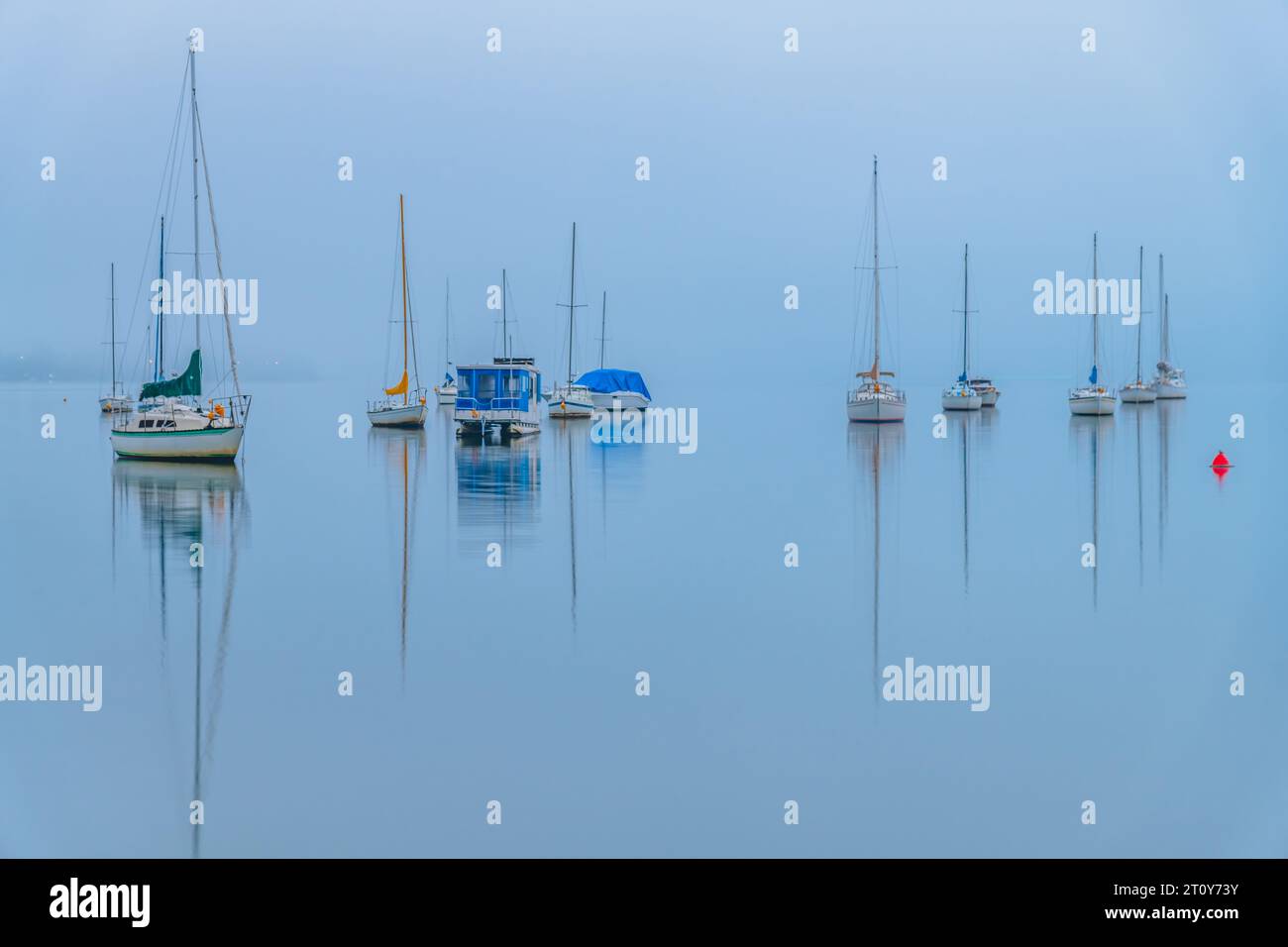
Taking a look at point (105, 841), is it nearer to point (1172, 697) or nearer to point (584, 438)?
point (1172, 697)

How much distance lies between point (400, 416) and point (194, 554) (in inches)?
1698

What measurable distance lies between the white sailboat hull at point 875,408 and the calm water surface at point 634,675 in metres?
40.5

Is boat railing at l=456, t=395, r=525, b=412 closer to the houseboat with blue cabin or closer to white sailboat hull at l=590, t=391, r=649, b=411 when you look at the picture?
the houseboat with blue cabin

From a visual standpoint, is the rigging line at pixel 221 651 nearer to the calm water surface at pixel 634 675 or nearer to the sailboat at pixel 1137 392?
the calm water surface at pixel 634 675

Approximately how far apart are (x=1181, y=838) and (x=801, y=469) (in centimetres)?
3126

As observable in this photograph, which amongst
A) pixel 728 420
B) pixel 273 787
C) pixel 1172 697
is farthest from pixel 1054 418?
pixel 273 787

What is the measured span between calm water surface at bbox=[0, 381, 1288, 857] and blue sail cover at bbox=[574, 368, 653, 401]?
59.4 meters

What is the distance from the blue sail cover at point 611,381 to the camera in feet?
295

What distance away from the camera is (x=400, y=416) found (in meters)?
64.8

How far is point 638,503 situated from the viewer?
30375mm

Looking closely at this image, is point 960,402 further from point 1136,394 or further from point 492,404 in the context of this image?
point 492,404

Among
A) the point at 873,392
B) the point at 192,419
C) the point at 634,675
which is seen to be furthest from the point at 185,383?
the point at 873,392

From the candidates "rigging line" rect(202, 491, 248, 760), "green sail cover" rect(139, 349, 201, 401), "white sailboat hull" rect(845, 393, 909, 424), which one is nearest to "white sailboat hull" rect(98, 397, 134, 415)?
"white sailboat hull" rect(845, 393, 909, 424)

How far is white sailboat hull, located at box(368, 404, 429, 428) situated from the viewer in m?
64.4
